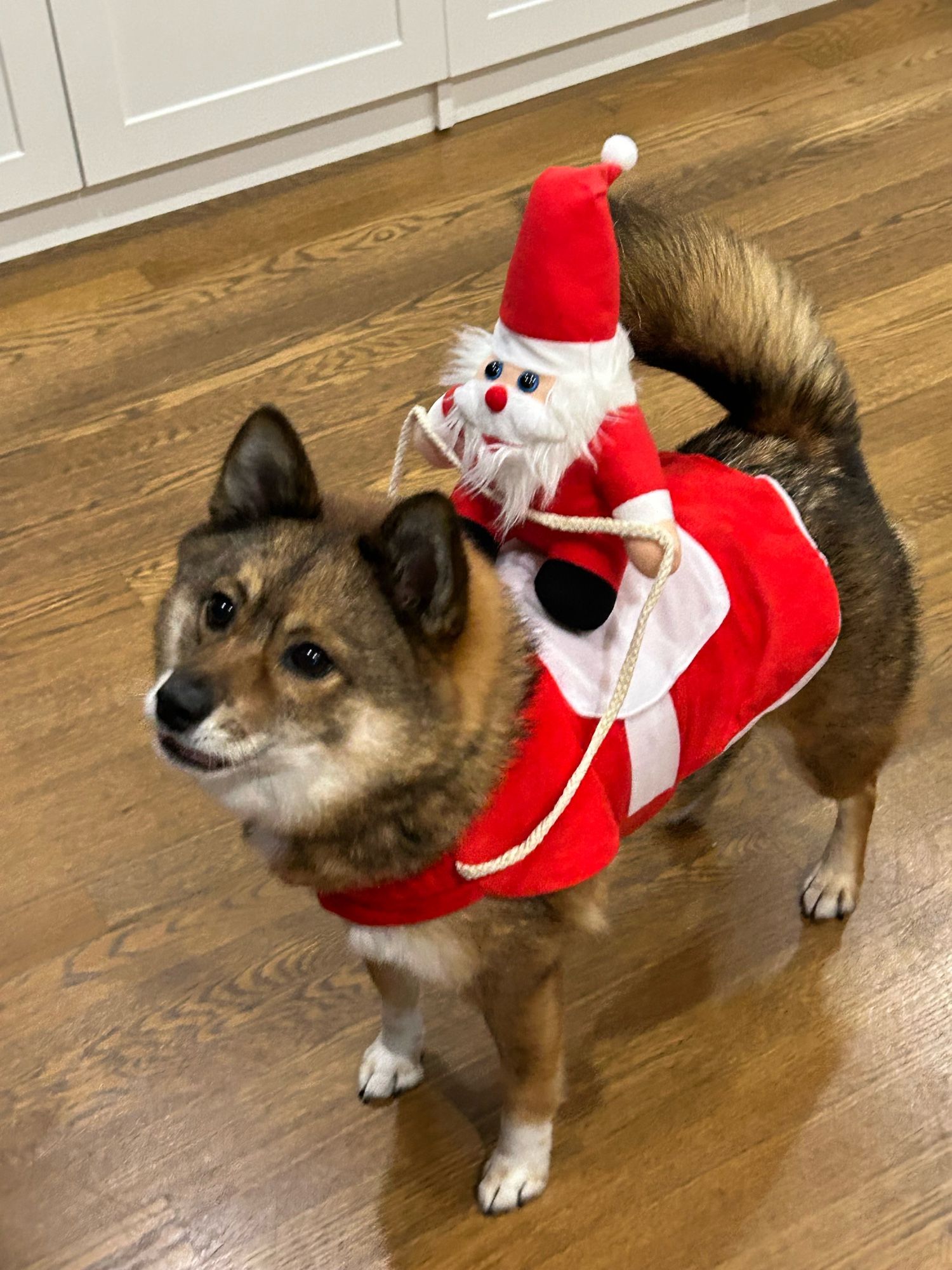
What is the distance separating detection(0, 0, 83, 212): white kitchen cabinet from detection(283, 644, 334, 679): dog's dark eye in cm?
193

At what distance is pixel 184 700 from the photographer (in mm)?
1072

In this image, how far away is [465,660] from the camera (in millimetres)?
Result: 1146

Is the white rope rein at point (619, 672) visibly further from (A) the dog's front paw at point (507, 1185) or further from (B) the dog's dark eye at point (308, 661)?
(A) the dog's front paw at point (507, 1185)

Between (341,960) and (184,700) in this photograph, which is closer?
(184,700)

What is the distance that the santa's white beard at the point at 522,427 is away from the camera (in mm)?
1207

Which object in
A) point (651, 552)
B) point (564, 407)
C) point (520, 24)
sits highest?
point (564, 407)

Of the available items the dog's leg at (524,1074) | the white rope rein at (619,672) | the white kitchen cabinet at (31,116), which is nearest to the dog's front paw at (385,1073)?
the dog's leg at (524,1074)

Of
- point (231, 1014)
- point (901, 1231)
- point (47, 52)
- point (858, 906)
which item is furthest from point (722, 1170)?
point (47, 52)

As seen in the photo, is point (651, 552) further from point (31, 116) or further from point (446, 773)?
point (31, 116)

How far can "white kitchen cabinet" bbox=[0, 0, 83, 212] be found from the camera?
2545mm

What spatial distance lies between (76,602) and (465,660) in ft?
3.85

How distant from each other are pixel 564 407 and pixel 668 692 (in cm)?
28

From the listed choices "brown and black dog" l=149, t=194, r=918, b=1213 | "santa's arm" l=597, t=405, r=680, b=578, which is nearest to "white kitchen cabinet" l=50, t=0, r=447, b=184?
"brown and black dog" l=149, t=194, r=918, b=1213

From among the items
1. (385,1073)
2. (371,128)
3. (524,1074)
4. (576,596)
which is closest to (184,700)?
(576,596)
